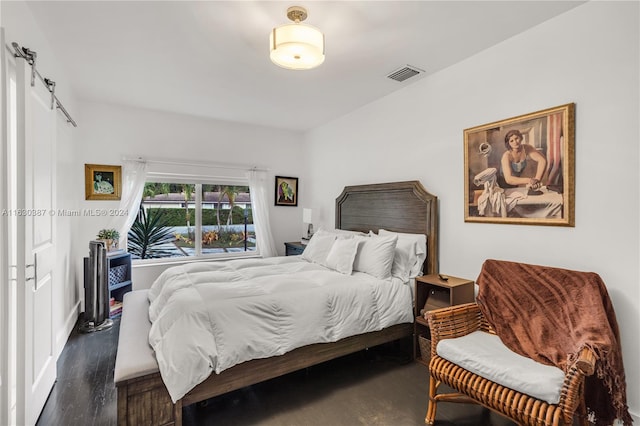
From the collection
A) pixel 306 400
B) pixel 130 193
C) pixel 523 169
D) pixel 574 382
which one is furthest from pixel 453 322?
pixel 130 193

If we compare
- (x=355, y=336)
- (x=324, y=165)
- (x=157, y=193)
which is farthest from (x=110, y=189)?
(x=355, y=336)

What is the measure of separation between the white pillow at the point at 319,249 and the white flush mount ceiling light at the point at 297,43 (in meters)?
1.84

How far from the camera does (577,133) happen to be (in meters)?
2.05

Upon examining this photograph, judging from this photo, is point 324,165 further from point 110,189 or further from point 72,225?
point 72,225

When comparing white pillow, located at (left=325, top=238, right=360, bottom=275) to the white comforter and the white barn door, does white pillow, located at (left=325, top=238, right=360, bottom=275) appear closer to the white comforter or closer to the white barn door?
the white comforter

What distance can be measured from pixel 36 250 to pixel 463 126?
327cm

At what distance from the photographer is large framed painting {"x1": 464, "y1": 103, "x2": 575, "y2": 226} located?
82.5 inches

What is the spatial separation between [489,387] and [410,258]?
4.44 ft

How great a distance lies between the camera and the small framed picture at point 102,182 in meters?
3.82

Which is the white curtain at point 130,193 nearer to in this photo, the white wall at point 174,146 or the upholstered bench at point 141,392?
the white wall at point 174,146

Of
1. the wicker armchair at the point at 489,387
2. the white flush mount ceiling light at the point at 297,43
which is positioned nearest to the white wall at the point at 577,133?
the wicker armchair at the point at 489,387

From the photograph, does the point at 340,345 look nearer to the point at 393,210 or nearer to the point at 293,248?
the point at 393,210

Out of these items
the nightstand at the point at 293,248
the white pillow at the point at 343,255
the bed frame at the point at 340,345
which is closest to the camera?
the bed frame at the point at 340,345

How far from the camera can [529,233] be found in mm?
2297
